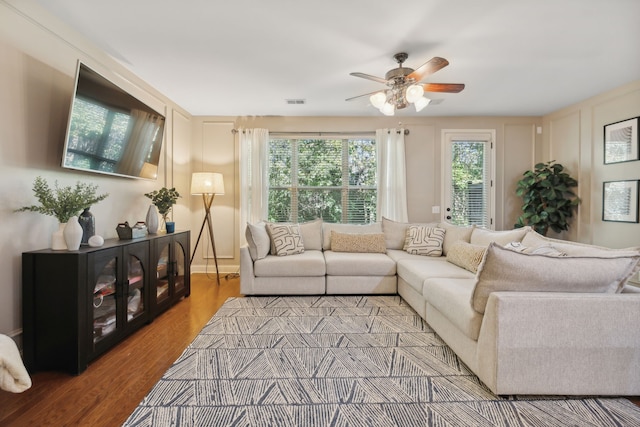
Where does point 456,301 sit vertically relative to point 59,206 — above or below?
below

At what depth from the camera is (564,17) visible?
2.21 m

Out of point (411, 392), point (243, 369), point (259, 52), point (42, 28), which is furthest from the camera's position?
point (259, 52)

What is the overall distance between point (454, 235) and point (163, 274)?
11.2 ft

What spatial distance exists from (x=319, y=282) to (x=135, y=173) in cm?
227

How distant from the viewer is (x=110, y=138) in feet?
8.29

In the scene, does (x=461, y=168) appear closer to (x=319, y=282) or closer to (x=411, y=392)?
(x=319, y=282)

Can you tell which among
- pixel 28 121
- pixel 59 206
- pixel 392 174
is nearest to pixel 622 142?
pixel 392 174

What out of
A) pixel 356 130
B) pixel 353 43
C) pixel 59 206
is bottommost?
pixel 59 206

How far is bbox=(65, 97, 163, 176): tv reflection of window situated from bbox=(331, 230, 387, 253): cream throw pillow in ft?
7.95

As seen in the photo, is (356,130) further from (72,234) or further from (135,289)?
(72,234)

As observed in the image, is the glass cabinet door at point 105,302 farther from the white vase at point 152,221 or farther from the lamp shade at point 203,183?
the lamp shade at point 203,183

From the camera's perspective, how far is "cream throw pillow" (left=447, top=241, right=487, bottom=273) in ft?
9.21

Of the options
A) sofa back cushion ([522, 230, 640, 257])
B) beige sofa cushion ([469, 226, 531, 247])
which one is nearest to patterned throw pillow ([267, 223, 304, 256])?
beige sofa cushion ([469, 226, 531, 247])

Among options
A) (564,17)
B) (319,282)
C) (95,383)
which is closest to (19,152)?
(95,383)
